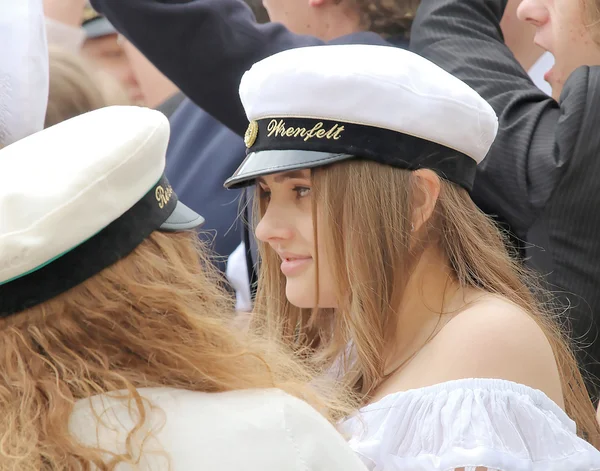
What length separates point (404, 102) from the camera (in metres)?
1.74

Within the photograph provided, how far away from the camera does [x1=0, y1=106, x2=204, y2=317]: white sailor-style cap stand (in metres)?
1.20

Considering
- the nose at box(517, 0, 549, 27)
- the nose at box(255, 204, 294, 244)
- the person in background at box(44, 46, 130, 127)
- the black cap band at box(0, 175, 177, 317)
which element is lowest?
the person in background at box(44, 46, 130, 127)

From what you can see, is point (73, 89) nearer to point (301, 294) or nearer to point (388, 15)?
point (388, 15)

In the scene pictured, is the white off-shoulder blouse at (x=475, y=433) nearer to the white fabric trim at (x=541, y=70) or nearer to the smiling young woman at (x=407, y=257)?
the smiling young woman at (x=407, y=257)

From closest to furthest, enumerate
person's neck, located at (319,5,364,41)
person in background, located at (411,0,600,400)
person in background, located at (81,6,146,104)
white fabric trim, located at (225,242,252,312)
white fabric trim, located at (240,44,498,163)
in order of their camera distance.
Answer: white fabric trim, located at (240,44,498,163) → person in background, located at (411,0,600,400) → white fabric trim, located at (225,242,252,312) → person's neck, located at (319,5,364,41) → person in background, located at (81,6,146,104)

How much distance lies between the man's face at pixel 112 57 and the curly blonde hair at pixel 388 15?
1426 millimetres

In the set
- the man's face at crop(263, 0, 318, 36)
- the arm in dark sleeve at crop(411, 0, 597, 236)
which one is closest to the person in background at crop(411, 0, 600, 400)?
the arm in dark sleeve at crop(411, 0, 597, 236)

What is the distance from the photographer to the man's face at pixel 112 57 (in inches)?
155

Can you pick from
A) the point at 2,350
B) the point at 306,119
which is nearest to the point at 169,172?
the point at 306,119

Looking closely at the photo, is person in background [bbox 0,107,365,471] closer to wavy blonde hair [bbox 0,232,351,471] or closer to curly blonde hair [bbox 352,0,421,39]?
wavy blonde hair [bbox 0,232,351,471]

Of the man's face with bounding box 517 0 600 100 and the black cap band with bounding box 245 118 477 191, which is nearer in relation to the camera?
the black cap band with bounding box 245 118 477 191

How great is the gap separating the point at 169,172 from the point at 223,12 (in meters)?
0.84

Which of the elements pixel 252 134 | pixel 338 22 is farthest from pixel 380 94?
pixel 338 22

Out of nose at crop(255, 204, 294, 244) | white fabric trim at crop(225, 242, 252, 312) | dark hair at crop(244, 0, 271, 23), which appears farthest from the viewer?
dark hair at crop(244, 0, 271, 23)
